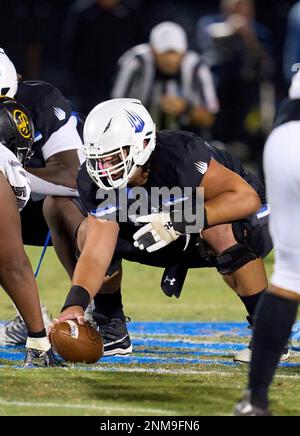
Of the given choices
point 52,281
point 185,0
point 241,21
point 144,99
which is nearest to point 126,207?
point 52,281

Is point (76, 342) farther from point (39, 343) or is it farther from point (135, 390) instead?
point (135, 390)

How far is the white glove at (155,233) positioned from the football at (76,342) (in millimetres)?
441

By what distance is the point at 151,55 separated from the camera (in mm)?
12281

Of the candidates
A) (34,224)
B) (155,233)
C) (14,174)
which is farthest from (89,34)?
(155,233)

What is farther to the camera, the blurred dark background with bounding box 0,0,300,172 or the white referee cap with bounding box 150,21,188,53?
the blurred dark background with bounding box 0,0,300,172

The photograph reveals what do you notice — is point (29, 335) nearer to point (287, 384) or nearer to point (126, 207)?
point (126, 207)

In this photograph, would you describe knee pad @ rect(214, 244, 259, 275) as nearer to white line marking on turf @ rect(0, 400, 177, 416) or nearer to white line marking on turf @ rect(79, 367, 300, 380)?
white line marking on turf @ rect(79, 367, 300, 380)

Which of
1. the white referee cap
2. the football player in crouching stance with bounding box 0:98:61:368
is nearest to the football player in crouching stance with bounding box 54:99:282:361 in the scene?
the football player in crouching stance with bounding box 0:98:61:368

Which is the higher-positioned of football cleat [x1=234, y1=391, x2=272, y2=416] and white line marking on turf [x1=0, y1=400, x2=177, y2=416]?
football cleat [x1=234, y1=391, x2=272, y2=416]

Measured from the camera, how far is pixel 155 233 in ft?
17.3

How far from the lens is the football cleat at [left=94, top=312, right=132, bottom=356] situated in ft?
20.1

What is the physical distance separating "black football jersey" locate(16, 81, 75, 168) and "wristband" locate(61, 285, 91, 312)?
1.24 meters

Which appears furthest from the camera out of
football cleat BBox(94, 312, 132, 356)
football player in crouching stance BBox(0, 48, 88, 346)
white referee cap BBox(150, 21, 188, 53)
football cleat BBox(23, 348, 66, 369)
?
white referee cap BBox(150, 21, 188, 53)

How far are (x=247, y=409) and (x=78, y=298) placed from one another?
1261 mm
